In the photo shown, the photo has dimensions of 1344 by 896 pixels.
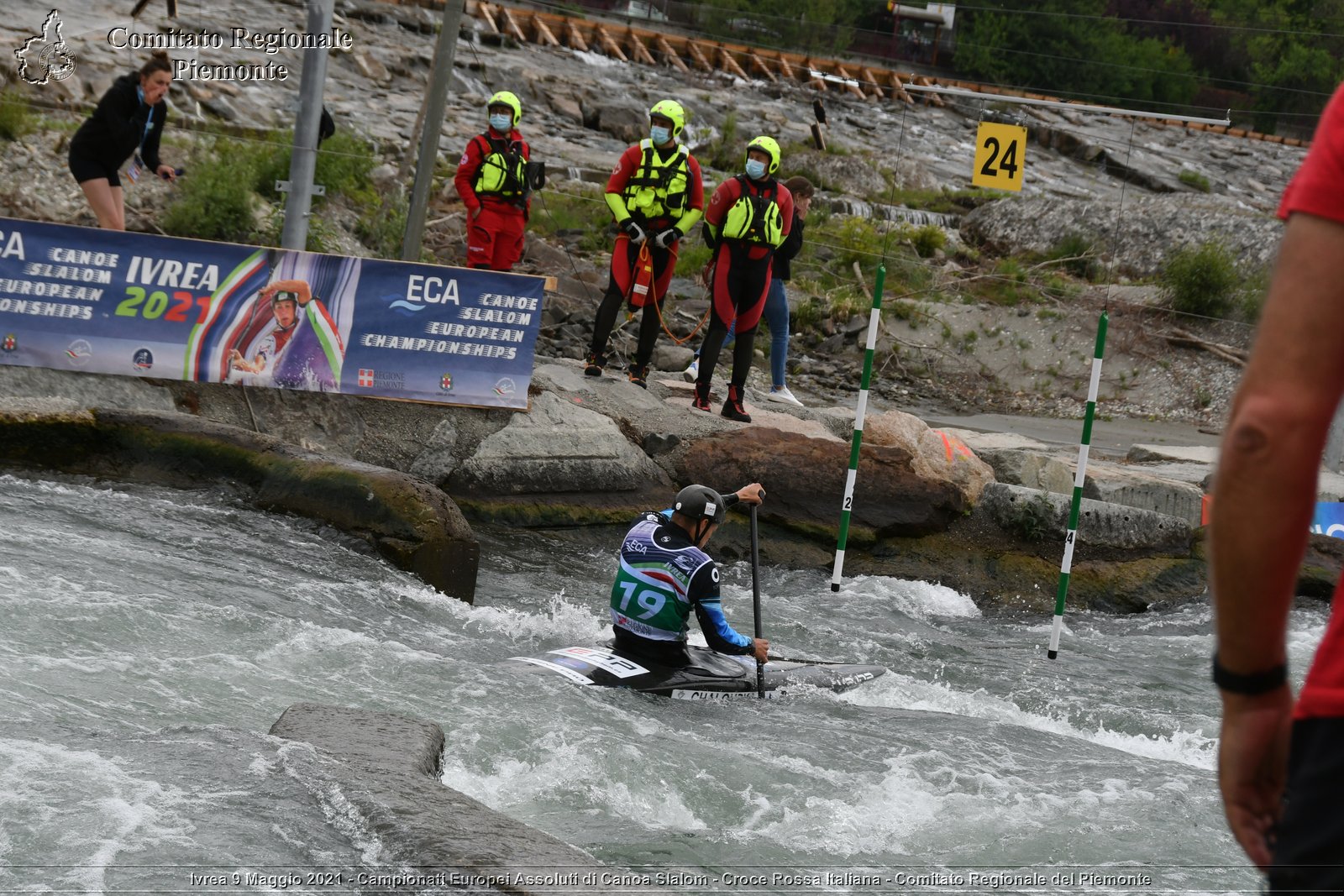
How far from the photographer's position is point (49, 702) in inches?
194

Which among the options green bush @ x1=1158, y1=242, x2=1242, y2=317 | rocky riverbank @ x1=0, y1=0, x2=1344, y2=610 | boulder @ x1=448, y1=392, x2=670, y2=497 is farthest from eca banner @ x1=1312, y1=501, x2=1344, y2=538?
green bush @ x1=1158, y1=242, x2=1242, y2=317

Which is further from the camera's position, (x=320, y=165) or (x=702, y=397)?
(x=320, y=165)

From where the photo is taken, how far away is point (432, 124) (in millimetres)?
11383

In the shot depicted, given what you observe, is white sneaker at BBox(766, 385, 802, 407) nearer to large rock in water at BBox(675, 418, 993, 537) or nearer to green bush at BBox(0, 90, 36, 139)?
large rock in water at BBox(675, 418, 993, 537)

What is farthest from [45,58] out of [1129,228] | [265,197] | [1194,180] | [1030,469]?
[1194,180]

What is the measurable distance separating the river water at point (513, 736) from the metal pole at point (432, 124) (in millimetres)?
3481

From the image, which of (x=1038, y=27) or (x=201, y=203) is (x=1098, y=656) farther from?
(x=1038, y=27)

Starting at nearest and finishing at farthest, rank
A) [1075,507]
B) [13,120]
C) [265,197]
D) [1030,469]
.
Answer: [1075,507] < [1030,469] < [13,120] < [265,197]

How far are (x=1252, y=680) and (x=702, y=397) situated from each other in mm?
9736

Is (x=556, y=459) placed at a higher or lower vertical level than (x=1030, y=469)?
lower

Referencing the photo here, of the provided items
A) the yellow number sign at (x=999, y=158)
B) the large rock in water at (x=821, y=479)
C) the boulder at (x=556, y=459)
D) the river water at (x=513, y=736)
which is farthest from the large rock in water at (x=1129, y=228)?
the river water at (x=513, y=736)

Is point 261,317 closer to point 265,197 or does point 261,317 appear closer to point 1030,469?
point 265,197

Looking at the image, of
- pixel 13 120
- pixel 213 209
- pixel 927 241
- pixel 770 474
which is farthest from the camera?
pixel 927 241

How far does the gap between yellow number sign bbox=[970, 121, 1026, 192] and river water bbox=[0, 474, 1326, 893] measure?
30.0 ft
